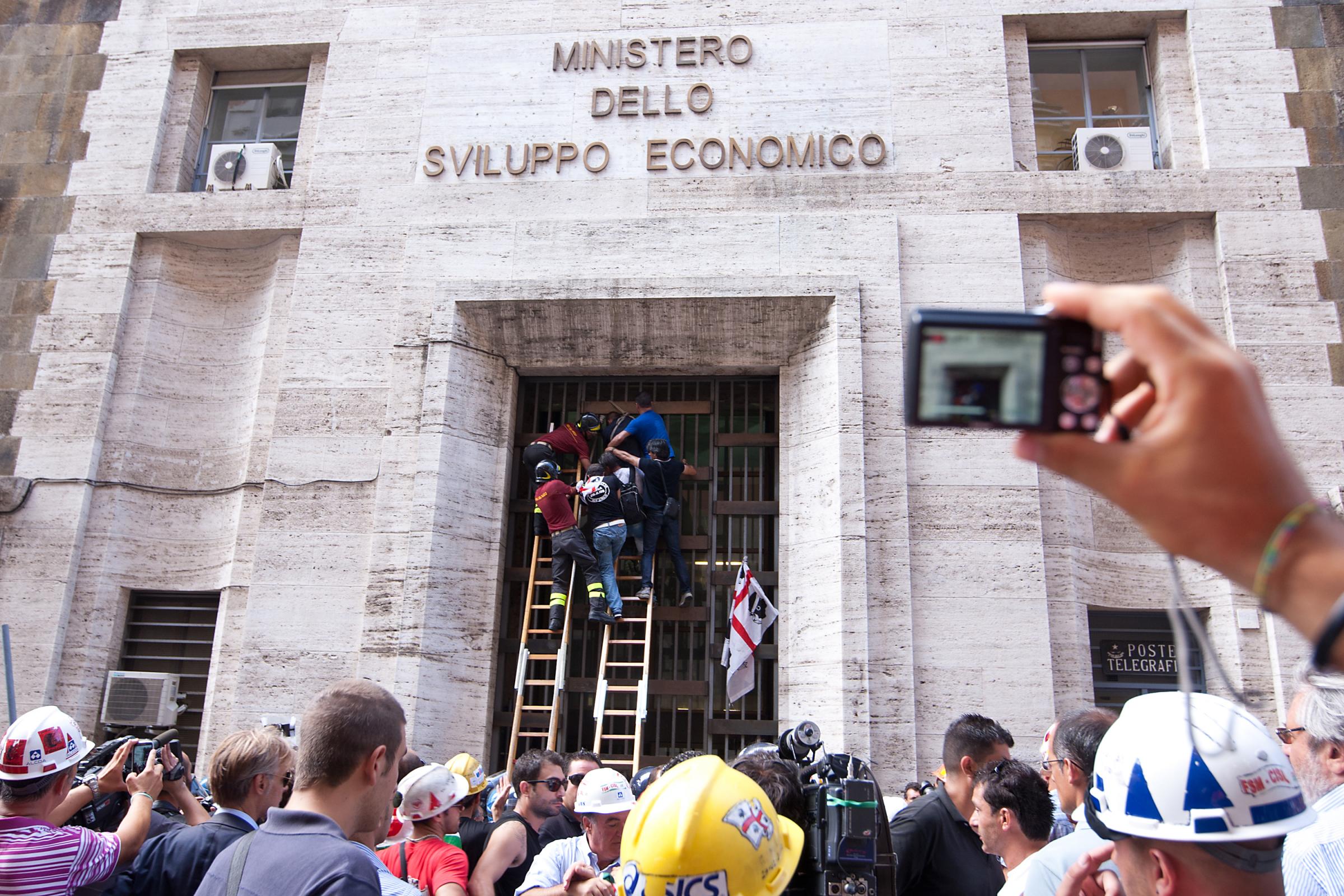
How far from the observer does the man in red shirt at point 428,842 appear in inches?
187

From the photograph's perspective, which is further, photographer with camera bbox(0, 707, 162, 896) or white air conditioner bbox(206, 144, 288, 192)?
white air conditioner bbox(206, 144, 288, 192)

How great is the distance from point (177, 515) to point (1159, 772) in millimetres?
12331

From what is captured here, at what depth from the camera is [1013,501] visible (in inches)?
420

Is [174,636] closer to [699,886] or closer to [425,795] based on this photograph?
[425,795]

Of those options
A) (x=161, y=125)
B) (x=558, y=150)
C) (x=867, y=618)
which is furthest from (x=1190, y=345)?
(x=161, y=125)

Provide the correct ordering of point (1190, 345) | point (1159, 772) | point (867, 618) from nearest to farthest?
1. point (1190, 345)
2. point (1159, 772)
3. point (867, 618)

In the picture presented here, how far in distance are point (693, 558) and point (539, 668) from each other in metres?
2.18

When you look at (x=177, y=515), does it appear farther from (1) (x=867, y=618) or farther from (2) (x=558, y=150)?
(1) (x=867, y=618)

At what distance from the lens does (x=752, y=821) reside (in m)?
2.49

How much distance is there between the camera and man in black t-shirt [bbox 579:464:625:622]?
36.3 ft

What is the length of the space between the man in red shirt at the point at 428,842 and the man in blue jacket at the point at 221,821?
0.93 meters

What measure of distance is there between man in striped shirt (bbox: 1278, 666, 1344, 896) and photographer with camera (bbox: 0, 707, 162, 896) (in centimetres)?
413

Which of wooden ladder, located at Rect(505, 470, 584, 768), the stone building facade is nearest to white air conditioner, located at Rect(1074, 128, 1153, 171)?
the stone building facade

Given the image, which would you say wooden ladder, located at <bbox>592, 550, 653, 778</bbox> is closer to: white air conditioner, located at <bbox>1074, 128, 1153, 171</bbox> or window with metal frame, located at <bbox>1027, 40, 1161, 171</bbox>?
white air conditioner, located at <bbox>1074, 128, 1153, 171</bbox>
